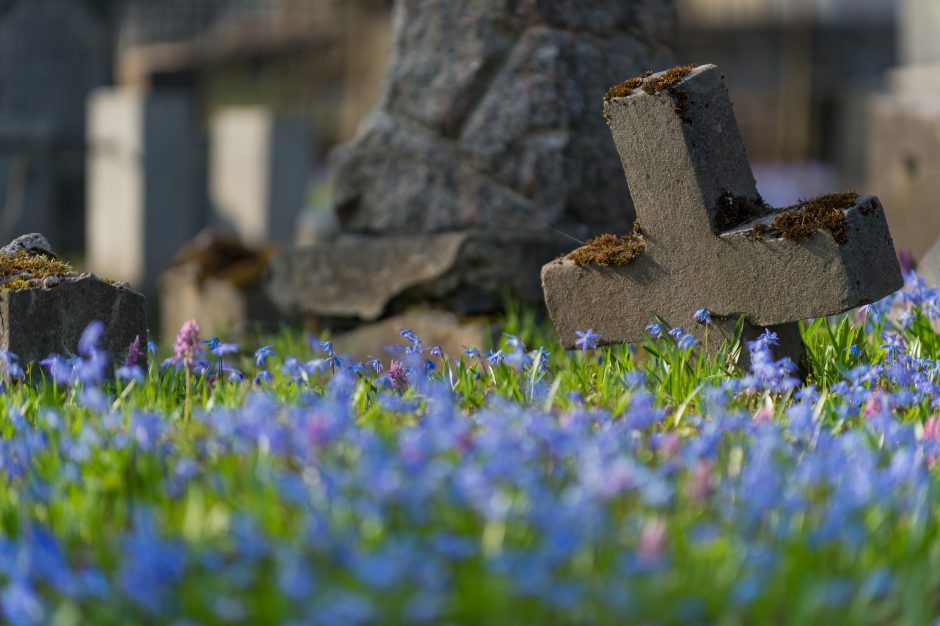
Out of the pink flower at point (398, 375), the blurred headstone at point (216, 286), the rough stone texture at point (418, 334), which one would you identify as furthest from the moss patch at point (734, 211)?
the blurred headstone at point (216, 286)

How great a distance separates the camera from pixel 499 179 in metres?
5.27

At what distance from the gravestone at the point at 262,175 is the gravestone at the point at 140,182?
35cm

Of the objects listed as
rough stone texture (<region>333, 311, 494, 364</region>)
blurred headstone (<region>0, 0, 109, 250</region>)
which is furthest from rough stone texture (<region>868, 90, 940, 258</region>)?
blurred headstone (<region>0, 0, 109, 250</region>)

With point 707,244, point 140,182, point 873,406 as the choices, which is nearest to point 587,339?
point 707,244

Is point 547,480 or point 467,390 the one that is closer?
point 547,480

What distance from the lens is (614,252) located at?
388 centimetres

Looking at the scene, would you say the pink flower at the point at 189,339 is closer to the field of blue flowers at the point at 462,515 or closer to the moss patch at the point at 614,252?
the field of blue flowers at the point at 462,515

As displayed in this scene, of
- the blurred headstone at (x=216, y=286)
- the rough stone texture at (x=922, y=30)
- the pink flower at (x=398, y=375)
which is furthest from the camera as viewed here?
the rough stone texture at (x=922, y=30)

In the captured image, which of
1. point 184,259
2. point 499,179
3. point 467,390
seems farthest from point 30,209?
point 467,390

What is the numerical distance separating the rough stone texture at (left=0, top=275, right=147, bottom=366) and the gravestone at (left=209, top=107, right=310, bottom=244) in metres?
6.67

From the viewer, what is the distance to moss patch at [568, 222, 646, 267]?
12.6 ft

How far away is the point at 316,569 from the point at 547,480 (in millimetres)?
560

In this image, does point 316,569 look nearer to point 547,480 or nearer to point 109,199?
point 547,480

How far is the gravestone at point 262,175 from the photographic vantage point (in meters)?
10.4
